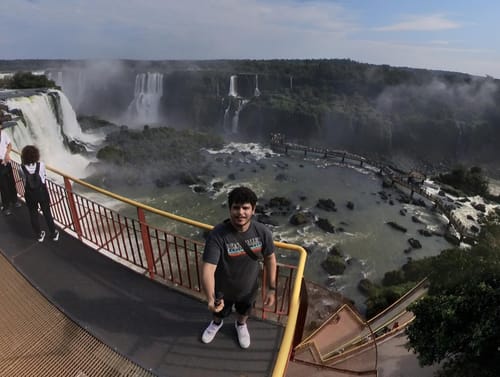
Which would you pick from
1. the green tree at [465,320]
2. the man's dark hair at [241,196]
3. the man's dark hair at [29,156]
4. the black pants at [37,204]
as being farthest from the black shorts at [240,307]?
the green tree at [465,320]

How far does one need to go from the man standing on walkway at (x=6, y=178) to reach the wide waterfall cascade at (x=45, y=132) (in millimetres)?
15079

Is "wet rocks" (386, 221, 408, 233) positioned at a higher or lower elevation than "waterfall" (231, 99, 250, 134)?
lower

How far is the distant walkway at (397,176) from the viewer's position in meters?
23.7

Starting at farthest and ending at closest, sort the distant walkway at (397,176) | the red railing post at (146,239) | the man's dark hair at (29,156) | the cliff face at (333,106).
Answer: the cliff face at (333,106) → the distant walkway at (397,176) → the man's dark hair at (29,156) → the red railing post at (146,239)

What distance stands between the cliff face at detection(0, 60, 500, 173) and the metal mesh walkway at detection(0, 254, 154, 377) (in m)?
48.1

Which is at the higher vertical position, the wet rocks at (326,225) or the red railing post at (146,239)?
the red railing post at (146,239)

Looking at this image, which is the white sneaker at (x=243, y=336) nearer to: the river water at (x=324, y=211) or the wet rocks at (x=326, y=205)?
the river water at (x=324, y=211)

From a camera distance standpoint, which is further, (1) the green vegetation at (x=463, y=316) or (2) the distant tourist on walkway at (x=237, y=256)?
(1) the green vegetation at (x=463, y=316)

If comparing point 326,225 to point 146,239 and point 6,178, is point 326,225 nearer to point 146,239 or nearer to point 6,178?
point 146,239

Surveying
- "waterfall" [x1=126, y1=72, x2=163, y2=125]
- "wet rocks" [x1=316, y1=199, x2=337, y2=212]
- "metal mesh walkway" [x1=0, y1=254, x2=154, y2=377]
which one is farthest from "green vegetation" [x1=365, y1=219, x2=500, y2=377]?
"waterfall" [x1=126, y1=72, x2=163, y2=125]

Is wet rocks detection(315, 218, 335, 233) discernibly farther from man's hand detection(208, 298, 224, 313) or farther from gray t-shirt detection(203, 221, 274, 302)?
man's hand detection(208, 298, 224, 313)

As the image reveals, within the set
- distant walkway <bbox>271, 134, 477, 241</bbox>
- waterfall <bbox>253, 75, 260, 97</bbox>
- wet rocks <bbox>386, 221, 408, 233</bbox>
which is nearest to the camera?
wet rocks <bbox>386, 221, 408, 233</bbox>

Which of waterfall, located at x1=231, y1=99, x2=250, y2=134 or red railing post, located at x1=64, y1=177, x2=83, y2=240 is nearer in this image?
red railing post, located at x1=64, y1=177, x2=83, y2=240

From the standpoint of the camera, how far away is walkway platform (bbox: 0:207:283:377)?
3.17m
